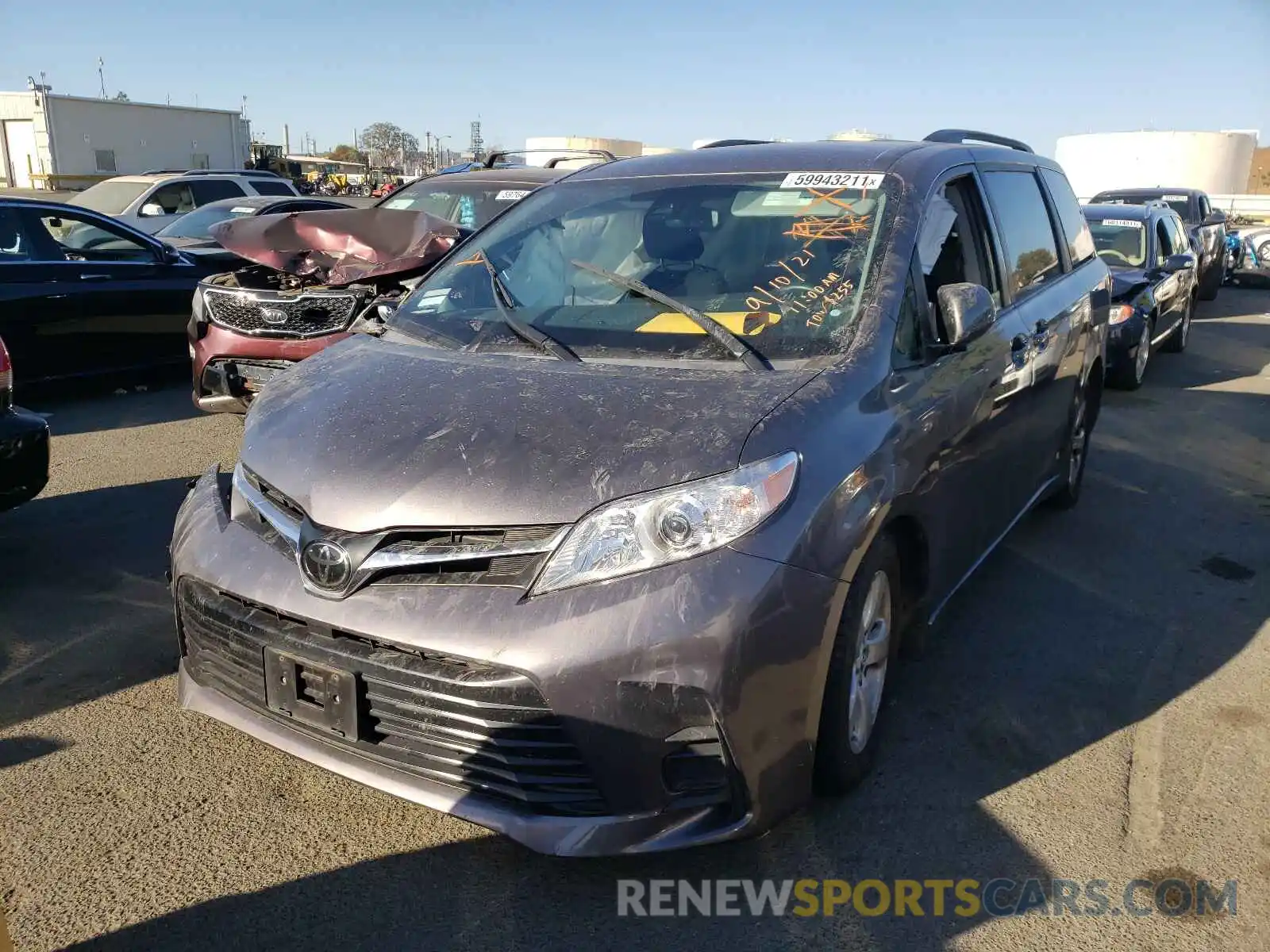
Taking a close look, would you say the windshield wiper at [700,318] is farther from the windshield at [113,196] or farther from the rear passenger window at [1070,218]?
the windshield at [113,196]

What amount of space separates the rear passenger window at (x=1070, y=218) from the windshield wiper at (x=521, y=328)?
2.96m

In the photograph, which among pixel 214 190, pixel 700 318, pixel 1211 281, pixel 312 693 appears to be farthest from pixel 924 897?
pixel 1211 281

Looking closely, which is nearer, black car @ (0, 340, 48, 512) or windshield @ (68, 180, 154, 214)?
black car @ (0, 340, 48, 512)

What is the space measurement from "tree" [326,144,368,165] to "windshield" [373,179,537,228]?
88723mm

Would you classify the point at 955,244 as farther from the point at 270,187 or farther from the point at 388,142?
the point at 388,142

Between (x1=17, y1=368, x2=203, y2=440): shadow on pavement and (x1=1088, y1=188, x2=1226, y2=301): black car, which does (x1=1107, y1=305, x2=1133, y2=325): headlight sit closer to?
(x1=1088, y1=188, x2=1226, y2=301): black car

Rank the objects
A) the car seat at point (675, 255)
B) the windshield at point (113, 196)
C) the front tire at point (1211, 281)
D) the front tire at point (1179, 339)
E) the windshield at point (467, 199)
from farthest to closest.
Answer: the front tire at point (1211, 281) → the windshield at point (113, 196) → the front tire at point (1179, 339) → the windshield at point (467, 199) → the car seat at point (675, 255)

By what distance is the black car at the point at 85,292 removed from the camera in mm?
7414

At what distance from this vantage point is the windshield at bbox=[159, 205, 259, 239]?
11.6 m

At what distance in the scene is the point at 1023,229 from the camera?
Result: 4.49m

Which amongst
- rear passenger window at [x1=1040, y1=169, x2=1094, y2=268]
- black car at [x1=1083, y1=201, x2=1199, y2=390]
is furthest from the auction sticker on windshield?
black car at [x1=1083, y1=201, x2=1199, y2=390]

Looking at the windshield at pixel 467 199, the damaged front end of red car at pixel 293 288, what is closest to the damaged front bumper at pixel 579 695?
the damaged front end of red car at pixel 293 288

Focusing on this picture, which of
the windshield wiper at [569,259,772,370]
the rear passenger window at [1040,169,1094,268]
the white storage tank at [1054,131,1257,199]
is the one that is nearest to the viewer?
the windshield wiper at [569,259,772,370]

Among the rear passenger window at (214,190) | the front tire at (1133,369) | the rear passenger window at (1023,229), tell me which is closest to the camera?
the rear passenger window at (1023,229)
